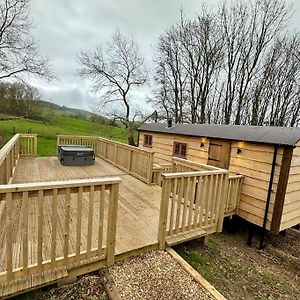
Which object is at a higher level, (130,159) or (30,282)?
(130,159)

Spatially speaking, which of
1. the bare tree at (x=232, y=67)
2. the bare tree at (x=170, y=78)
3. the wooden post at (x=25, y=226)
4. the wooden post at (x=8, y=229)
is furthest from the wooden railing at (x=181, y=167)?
the bare tree at (x=170, y=78)

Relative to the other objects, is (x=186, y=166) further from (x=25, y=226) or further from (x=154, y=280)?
(x=25, y=226)

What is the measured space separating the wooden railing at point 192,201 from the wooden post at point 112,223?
758mm

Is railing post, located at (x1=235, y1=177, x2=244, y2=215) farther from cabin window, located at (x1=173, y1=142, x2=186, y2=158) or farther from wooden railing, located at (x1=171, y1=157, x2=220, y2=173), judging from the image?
cabin window, located at (x1=173, y1=142, x2=186, y2=158)

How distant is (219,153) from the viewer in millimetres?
6984

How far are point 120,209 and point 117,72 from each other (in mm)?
14365

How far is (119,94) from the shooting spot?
55.5 feet

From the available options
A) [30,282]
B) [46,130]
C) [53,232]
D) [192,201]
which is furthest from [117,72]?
[30,282]

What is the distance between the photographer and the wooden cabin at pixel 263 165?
5121 millimetres

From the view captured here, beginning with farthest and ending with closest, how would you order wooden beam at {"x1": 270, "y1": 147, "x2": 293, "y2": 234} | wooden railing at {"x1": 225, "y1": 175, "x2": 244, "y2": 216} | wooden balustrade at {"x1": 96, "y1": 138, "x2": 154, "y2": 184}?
wooden balustrade at {"x1": 96, "y1": 138, "x2": 154, "y2": 184}
wooden railing at {"x1": 225, "y1": 175, "x2": 244, "y2": 216}
wooden beam at {"x1": 270, "y1": 147, "x2": 293, "y2": 234}

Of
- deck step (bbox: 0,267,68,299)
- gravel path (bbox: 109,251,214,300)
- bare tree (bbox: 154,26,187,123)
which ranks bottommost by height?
gravel path (bbox: 109,251,214,300)

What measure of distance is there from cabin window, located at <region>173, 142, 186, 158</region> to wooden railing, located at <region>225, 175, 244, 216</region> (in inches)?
120

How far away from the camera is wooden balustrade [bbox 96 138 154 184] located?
610 cm

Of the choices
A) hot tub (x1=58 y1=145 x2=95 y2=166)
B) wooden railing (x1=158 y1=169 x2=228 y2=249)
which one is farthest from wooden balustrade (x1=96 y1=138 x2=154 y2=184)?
wooden railing (x1=158 y1=169 x2=228 y2=249)
